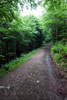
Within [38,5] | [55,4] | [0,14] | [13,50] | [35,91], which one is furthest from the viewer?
[13,50]

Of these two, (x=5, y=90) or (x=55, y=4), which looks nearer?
(x=5, y=90)

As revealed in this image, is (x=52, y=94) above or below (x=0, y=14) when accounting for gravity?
below

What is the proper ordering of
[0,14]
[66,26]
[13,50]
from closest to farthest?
[0,14]
[66,26]
[13,50]

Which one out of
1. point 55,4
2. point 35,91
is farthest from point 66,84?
point 55,4

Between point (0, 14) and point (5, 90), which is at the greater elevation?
point (0, 14)

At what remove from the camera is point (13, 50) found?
13242 mm

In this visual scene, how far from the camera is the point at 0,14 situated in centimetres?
344

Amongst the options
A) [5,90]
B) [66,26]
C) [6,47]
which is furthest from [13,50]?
[5,90]

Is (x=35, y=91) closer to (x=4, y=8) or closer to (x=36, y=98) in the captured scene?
(x=36, y=98)

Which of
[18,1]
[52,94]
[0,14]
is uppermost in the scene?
[18,1]

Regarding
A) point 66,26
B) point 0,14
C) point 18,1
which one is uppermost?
point 18,1

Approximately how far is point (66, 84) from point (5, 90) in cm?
265

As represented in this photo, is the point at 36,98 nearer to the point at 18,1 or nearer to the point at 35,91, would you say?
the point at 35,91

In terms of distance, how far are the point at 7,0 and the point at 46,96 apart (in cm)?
425
